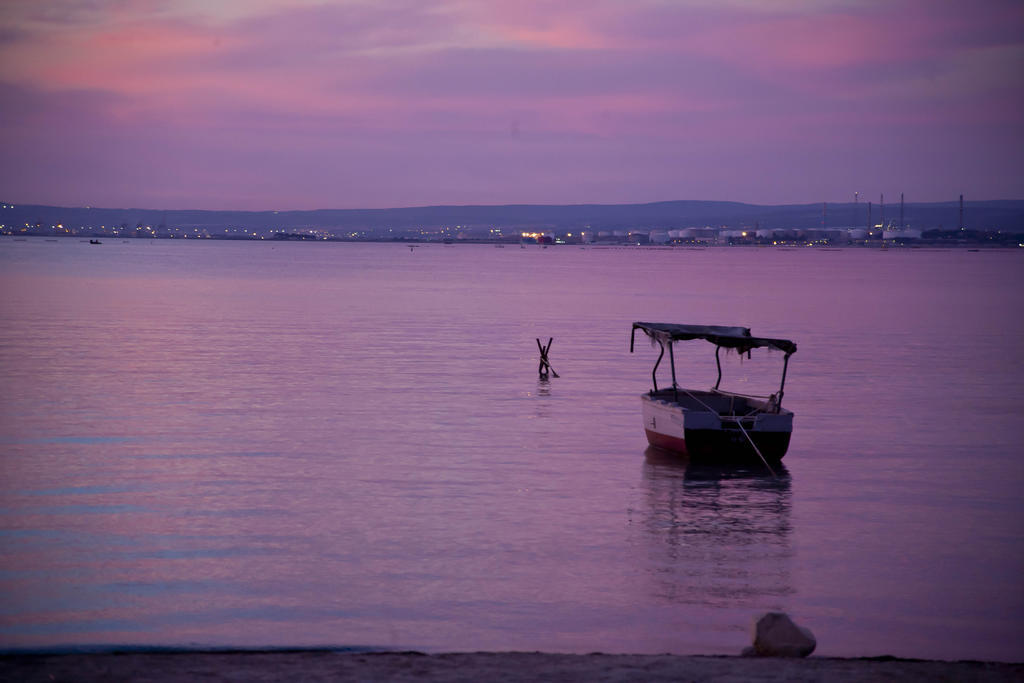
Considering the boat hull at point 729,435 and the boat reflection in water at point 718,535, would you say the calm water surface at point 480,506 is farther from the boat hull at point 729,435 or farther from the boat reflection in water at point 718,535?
the boat hull at point 729,435

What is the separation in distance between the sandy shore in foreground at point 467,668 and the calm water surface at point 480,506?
78.4 inches

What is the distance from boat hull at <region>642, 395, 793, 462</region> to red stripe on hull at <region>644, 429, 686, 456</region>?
29 millimetres

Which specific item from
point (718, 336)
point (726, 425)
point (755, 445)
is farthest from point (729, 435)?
point (718, 336)

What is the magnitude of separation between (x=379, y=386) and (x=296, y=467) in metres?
14.7

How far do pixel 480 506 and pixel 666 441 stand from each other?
733 centimetres

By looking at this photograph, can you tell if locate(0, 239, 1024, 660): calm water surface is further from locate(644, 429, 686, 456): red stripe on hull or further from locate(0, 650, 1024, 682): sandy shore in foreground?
locate(0, 650, 1024, 682): sandy shore in foreground

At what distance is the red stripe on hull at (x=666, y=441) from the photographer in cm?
2817

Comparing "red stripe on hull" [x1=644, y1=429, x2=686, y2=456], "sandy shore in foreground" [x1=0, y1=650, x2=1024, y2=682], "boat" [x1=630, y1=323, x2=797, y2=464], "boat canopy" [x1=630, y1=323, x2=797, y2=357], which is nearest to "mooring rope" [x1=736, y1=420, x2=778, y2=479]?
"boat" [x1=630, y1=323, x2=797, y2=464]

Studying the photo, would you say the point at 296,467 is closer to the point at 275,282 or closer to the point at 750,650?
the point at 750,650

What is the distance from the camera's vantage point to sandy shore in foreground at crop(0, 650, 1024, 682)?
1181 centimetres

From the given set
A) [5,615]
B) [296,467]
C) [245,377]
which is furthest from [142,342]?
[5,615]

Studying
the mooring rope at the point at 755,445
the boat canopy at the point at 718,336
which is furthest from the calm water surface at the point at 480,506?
the boat canopy at the point at 718,336

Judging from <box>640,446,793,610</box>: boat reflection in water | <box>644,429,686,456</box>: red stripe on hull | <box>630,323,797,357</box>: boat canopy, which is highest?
<box>630,323,797,357</box>: boat canopy

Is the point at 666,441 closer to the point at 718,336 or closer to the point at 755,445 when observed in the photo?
the point at 755,445
